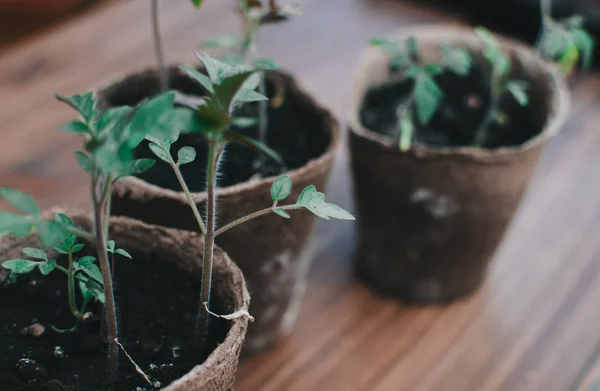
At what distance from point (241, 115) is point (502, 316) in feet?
1.81

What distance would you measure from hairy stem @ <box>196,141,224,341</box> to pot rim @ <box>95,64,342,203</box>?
0.15m

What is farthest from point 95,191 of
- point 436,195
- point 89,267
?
point 436,195

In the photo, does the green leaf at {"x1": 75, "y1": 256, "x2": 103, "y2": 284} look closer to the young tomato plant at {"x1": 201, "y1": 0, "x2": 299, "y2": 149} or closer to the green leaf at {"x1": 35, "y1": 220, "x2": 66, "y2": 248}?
the green leaf at {"x1": 35, "y1": 220, "x2": 66, "y2": 248}

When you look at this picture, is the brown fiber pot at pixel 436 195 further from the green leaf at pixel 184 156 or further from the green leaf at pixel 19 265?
the green leaf at pixel 19 265

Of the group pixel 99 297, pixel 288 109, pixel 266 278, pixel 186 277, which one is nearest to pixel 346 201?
pixel 288 109

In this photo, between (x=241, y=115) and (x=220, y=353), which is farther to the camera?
(x=241, y=115)

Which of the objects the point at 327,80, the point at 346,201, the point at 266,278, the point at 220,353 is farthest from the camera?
the point at 327,80

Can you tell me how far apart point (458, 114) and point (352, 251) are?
316mm

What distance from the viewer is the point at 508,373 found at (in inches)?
40.0

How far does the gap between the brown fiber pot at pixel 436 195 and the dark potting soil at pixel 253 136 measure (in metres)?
0.08

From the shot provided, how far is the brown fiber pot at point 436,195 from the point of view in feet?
3.16

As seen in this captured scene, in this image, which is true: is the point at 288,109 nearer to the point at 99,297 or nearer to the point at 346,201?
the point at 346,201

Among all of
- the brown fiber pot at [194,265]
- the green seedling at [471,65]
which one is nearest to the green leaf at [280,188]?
the brown fiber pot at [194,265]

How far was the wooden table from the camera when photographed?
1.02 meters
